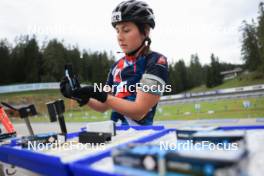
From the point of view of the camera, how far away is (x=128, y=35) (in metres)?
2.31

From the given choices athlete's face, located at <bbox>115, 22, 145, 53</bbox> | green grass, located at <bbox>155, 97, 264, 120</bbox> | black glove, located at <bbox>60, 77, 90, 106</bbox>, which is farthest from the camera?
green grass, located at <bbox>155, 97, 264, 120</bbox>

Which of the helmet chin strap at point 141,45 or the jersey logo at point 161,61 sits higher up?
the helmet chin strap at point 141,45

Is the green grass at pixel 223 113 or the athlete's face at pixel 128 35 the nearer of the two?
the athlete's face at pixel 128 35

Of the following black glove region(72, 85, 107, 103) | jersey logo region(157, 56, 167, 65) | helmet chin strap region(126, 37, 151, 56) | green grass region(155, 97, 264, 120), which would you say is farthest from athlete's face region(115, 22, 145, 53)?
green grass region(155, 97, 264, 120)

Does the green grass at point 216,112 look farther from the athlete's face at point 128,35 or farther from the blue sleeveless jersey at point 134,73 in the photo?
the athlete's face at point 128,35

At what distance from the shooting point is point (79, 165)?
89 cm

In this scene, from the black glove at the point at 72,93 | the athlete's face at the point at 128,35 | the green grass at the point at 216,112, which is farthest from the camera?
the green grass at the point at 216,112

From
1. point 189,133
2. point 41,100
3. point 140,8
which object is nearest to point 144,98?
point 189,133

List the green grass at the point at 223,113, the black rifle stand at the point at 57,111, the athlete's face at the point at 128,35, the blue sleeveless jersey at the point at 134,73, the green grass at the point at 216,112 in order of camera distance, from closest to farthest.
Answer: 1. the black rifle stand at the point at 57,111
2. the blue sleeveless jersey at the point at 134,73
3. the athlete's face at the point at 128,35
4. the green grass at the point at 223,113
5. the green grass at the point at 216,112

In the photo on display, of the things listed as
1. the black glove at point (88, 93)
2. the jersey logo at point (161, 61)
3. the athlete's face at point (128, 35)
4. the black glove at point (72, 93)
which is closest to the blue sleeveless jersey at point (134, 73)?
the jersey logo at point (161, 61)

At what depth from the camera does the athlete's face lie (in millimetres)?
2303

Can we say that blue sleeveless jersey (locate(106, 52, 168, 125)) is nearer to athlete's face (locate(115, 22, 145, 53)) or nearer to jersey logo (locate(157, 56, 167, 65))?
jersey logo (locate(157, 56, 167, 65))

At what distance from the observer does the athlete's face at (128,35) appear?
230 cm

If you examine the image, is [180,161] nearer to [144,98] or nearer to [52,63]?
[144,98]
